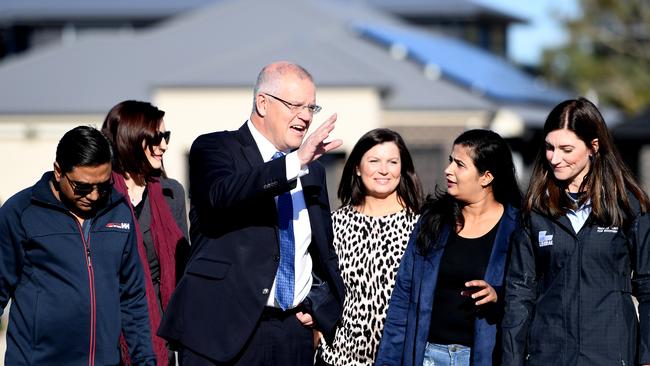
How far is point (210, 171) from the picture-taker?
5.93m

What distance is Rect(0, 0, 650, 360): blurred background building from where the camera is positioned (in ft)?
103

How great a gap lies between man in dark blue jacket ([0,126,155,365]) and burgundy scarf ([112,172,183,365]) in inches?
28.4

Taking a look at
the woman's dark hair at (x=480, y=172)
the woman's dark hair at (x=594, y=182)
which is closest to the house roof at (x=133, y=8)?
the woman's dark hair at (x=480, y=172)

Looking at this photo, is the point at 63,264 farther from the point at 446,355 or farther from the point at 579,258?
the point at 579,258

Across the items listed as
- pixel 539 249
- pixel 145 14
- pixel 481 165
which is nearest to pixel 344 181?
pixel 481 165

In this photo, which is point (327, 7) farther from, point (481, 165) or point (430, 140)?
point (481, 165)

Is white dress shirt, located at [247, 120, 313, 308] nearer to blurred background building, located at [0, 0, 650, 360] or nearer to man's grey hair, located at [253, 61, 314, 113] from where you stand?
man's grey hair, located at [253, 61, 314, 113]

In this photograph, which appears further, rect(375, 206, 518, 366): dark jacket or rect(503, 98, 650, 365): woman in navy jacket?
rect(375, 206, 518, 366): dark jacket

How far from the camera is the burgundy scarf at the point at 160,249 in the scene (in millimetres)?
6559

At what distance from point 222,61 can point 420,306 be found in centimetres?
2643

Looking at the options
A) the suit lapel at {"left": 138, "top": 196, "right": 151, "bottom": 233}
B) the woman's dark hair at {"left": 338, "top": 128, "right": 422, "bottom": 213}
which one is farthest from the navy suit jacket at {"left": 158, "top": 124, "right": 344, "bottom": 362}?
the woman's dark hair at {"left": 338, "top": 128, "right": 422, "bottom": 213}

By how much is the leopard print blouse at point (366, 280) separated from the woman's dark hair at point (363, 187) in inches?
7.0

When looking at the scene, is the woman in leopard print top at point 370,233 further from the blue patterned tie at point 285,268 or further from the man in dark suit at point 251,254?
the blue patterned tie at point 285,268

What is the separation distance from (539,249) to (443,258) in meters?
0.60
